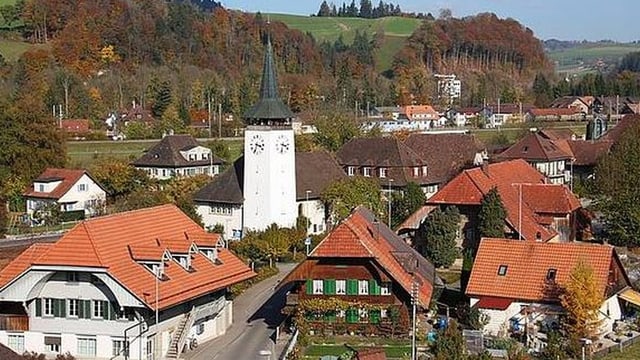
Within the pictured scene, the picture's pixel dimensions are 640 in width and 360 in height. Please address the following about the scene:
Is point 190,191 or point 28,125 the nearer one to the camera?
point 190,191

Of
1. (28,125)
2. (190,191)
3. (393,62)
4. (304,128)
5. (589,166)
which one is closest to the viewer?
(190,191)

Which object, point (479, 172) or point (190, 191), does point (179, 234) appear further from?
point (190, 191)

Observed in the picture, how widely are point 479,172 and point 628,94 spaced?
10475 cm

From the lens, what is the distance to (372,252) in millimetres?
32094

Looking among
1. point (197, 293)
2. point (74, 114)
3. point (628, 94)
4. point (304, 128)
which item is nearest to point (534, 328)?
point (197, 293)

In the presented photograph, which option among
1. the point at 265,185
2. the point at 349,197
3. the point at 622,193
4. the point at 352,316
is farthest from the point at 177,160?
the point at 352,316

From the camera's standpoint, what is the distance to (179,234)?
3378 centimetres

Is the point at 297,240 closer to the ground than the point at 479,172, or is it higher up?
closer to the ground

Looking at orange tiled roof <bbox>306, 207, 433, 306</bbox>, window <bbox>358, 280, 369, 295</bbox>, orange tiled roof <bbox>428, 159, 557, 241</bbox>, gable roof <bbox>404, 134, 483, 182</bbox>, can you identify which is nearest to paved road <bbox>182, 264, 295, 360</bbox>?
window <bbox>358, 280, 369, 295</bbox>

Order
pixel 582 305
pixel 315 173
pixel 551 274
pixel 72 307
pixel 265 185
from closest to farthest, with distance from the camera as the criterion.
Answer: pixel 582 305 < pixel 72 307 < pixel 551 274 < pixel 265 185 < pixel 315 173

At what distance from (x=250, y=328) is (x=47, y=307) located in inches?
276

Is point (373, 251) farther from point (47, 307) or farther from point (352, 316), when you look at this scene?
point (47, 307)

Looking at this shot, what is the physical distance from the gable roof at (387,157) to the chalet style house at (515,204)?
9587 mm

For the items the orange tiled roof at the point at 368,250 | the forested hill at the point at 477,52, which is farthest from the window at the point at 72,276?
the forested hill at the point at 477,52
